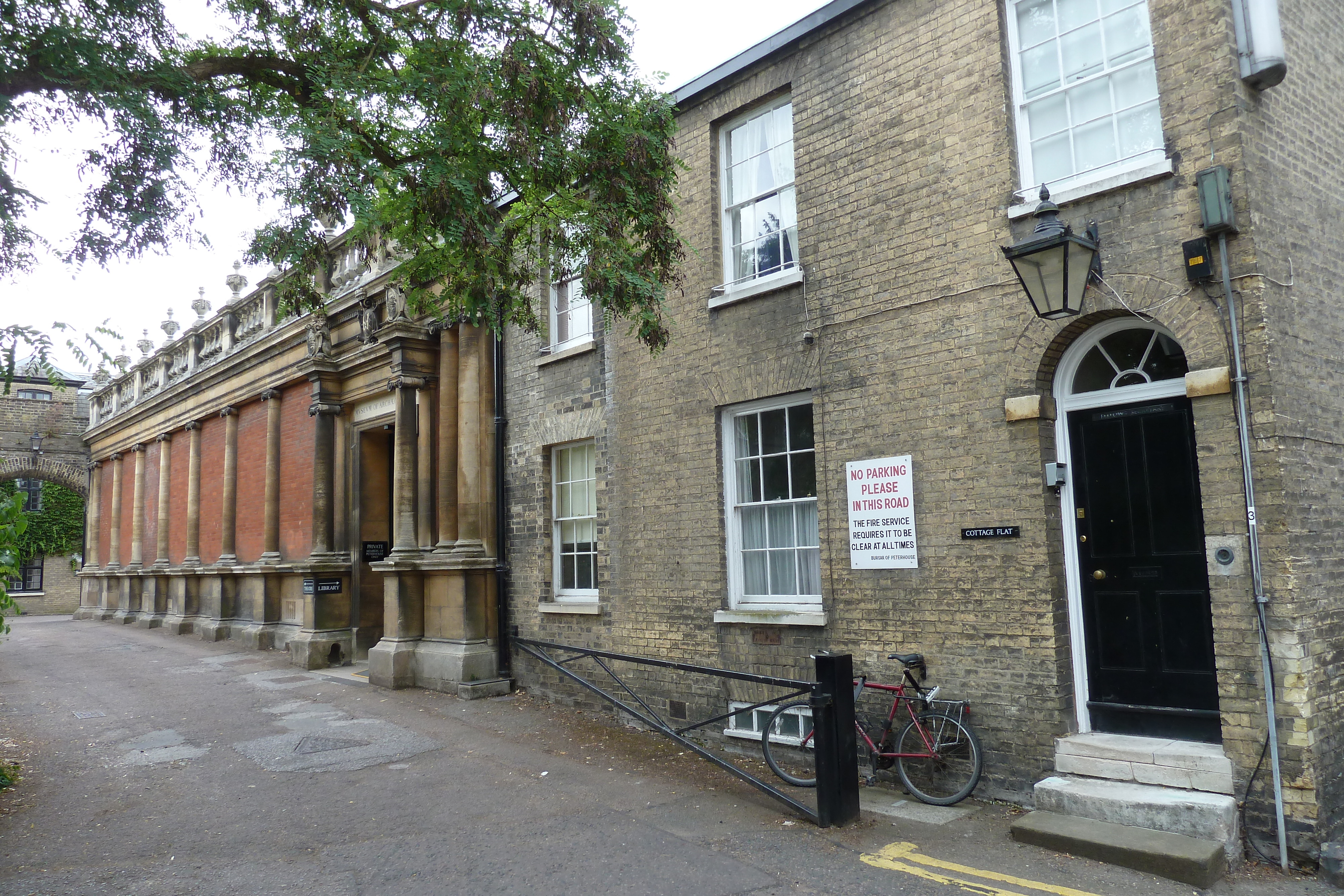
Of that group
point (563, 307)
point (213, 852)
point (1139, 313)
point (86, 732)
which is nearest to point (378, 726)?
point (86, 732)

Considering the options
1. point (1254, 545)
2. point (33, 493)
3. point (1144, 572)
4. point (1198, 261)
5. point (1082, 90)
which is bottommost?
point (1144, 572)

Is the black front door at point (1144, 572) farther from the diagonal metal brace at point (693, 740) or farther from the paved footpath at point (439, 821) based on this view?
the diagonal metal brace at point (693, 740)

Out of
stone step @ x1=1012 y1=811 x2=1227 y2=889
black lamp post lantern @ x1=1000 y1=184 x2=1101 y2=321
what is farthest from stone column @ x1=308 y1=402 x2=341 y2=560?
stone step @ x1=1012 y1=811 x2=1227 y2=889

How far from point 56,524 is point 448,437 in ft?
99.1

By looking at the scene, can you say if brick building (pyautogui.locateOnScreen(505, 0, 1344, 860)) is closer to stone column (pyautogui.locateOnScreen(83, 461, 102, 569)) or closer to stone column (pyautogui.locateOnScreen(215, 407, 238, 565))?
stone column (pyautogui.locateOnScreen(215, 407, 238, 565))

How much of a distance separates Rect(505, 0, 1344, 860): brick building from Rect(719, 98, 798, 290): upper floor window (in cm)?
3

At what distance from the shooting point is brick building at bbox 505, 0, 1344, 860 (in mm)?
5805

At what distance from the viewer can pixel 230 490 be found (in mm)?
19062

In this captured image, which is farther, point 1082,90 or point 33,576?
point 33,576

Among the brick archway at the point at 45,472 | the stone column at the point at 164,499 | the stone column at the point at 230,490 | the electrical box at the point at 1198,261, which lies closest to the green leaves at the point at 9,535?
the electrical box at the point at 1198,261

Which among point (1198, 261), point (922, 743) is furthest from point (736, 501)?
point (1198, 261)

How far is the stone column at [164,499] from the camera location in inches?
916

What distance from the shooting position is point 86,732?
1001 cm

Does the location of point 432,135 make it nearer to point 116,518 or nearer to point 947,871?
point 947,871
